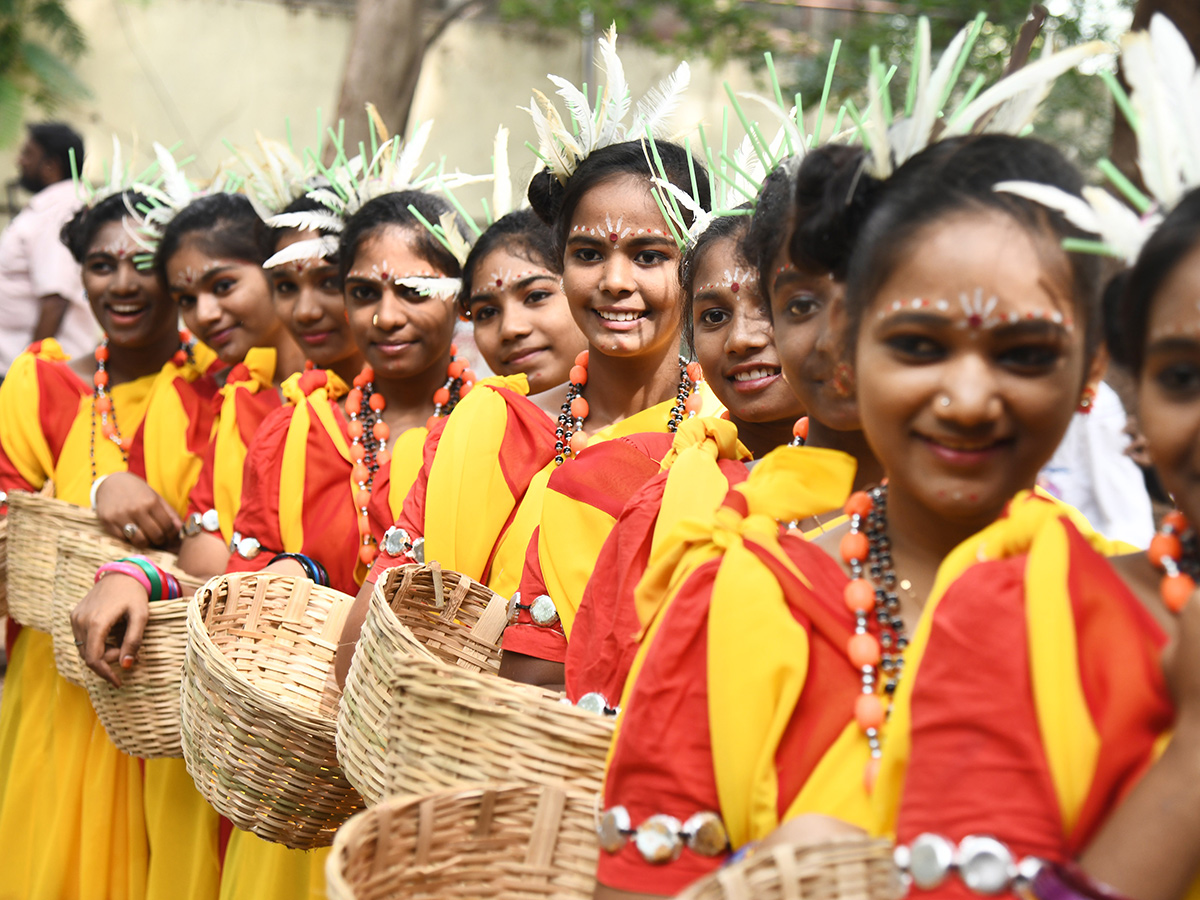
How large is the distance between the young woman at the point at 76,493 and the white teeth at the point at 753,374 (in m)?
2.56

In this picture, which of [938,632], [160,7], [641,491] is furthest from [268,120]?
[938,632]

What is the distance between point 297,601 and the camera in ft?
9.70

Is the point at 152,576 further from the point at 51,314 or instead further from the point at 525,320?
the point at 51,314

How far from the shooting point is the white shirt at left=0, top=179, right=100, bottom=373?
6375 mm

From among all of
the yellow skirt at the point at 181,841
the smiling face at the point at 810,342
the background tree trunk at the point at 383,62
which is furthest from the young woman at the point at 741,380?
the background tree trunk at the point at 383,62

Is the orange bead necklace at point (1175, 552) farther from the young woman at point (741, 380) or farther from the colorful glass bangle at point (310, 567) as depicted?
the colorful glass bangle at point (310, 567)

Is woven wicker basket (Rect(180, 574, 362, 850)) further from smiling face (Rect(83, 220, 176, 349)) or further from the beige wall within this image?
the beige wall

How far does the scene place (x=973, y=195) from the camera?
1499mm

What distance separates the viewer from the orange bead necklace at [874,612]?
59.4 inches

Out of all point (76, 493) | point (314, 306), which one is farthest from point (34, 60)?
point (314, 306)

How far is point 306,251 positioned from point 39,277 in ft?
11.4

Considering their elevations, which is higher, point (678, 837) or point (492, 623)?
point (678, 837)

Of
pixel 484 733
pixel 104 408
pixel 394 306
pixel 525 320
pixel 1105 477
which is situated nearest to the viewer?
pixel 484 733

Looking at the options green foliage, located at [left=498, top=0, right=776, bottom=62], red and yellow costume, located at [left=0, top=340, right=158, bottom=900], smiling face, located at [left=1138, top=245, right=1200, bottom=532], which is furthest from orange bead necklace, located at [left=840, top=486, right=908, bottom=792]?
green foliage, located at [left=498, top=0, right=776, bottom=62]
